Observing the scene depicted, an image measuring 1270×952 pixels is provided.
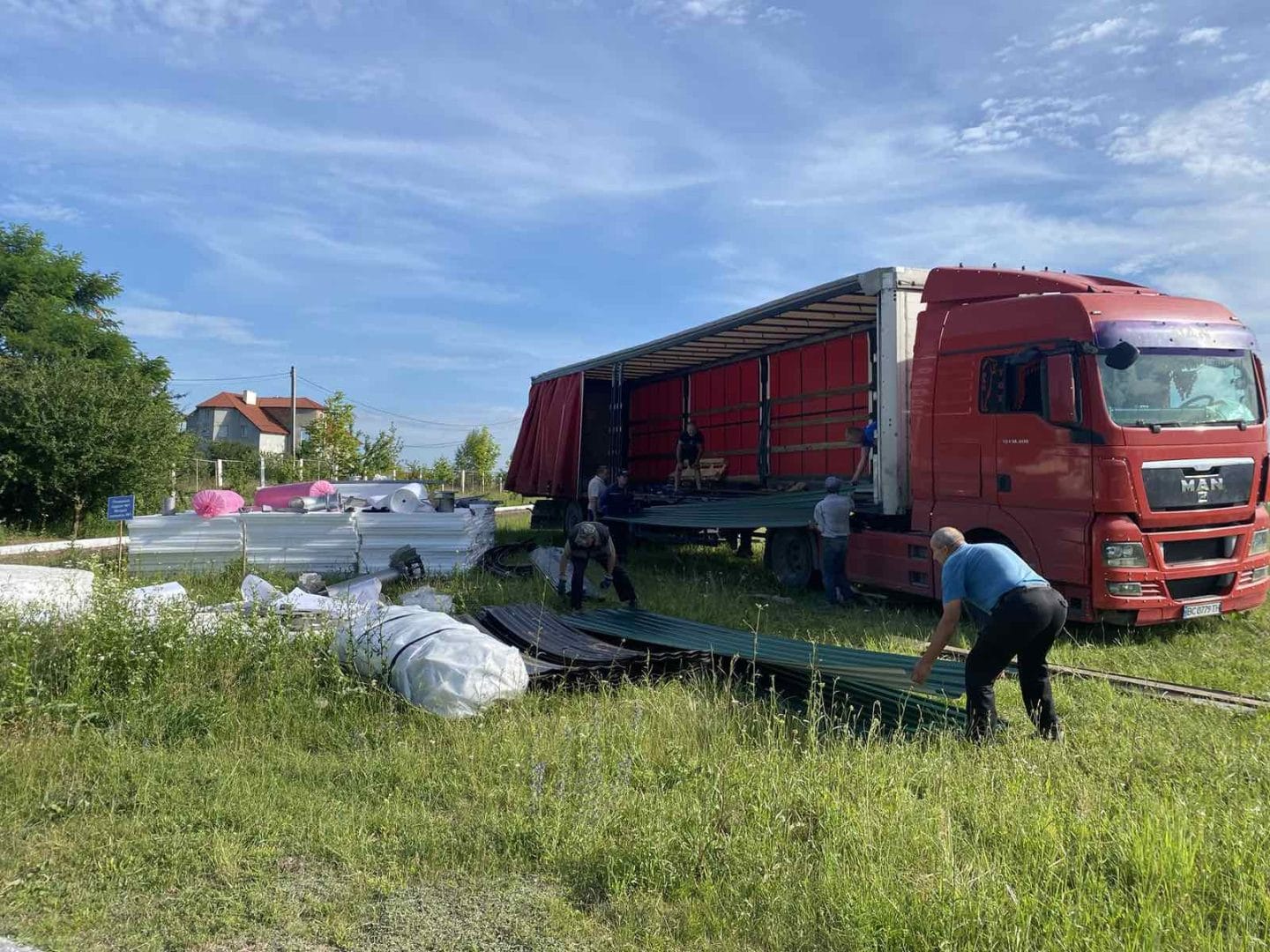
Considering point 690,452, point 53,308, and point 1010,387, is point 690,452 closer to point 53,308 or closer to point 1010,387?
point 1010,387

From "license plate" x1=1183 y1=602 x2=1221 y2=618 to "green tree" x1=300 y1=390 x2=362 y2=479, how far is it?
100 ft

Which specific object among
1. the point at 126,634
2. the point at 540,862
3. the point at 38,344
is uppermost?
the point at 38,344

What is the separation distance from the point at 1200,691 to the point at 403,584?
8.39 m

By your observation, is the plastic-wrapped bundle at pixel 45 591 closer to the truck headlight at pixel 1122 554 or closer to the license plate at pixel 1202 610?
the truck headlight at pixel 1122 554

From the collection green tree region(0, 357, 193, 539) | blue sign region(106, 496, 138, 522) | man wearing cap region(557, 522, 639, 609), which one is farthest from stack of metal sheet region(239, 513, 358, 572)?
green tree region(0, 357, 193, 539)

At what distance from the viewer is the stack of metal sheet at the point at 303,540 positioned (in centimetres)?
1215

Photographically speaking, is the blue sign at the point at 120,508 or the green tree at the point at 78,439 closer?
the blue sign at the point at 120,508

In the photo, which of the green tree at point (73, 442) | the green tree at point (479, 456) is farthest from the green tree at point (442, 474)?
the green tree at point (73, 442)

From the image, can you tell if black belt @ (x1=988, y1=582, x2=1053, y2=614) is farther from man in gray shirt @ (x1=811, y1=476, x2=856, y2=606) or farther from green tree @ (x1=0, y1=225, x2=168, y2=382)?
green tree @ (x1=0, y1=225, x2=168, y2=382)

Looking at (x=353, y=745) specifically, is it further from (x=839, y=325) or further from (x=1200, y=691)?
(x=839, y=325)

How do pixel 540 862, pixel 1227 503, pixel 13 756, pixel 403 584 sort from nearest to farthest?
pixel 540 862 → pixel 13 756 → pixel 1227 503 → pixel 403 584

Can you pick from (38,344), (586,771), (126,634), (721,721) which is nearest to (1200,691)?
(721,721)

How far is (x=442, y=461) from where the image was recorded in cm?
4453

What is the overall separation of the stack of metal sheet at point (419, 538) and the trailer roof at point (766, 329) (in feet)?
12.9
